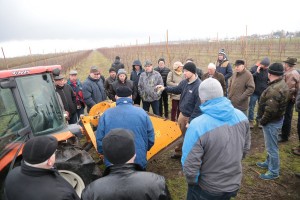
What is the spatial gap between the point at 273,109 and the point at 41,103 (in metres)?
3.35

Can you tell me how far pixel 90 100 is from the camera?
564cm

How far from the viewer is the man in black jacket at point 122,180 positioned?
5.13ft

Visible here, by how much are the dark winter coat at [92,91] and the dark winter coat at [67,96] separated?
30 centimetres

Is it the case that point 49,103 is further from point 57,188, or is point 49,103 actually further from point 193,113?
point 193,113

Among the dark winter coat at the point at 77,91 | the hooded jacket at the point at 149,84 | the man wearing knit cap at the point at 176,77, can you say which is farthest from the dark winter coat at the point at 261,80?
the dark winter coat at the point at 77,91

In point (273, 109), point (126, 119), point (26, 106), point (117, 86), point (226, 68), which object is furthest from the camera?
point (226, 68)

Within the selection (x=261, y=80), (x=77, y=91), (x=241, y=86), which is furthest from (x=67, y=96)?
(x=261, y=80)

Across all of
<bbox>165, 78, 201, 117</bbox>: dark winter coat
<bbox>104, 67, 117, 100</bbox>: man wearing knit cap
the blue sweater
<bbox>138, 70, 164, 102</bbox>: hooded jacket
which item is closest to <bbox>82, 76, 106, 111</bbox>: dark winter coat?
<bbox>104, 67, 117, 100</bbox>: man wearing knit cap

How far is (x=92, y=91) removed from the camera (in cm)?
571

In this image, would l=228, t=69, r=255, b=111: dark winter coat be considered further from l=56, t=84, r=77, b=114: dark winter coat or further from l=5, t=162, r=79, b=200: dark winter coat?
l=5, t=162, r=79, b=200: dark winter coat

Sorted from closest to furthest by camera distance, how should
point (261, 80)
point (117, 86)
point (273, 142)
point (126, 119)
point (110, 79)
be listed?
1. point (126, 119)
2. point (273, 142)
3. point (117, 86)
4. point (261, 80)
5. point (110, 79)

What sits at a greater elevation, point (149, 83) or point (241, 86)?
point (149, 83)

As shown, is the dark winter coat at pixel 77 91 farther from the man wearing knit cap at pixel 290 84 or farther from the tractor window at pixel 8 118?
the man wearing knit cap at pixel 290 84

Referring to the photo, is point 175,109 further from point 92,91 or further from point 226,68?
point 92,91
